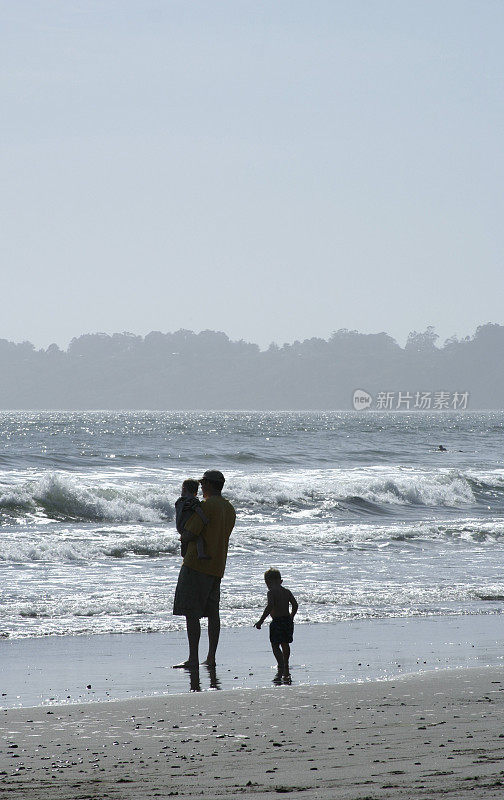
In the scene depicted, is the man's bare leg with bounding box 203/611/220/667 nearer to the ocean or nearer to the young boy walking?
the young boy walking

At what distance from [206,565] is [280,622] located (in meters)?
0.74

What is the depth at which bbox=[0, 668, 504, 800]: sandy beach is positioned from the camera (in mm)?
4062

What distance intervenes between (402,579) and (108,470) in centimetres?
1997

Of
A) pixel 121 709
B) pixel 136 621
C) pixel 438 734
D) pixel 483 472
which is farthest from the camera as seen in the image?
pixel 483 472

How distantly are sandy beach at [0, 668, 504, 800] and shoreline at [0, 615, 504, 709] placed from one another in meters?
0.52

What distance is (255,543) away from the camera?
16.8 metres

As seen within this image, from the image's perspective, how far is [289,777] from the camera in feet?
13.8

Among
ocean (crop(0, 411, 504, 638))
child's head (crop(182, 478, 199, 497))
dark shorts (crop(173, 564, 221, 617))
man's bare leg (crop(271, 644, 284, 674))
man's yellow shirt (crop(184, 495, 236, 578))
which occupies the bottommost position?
ocean (crop(0, 411, 504, 638))

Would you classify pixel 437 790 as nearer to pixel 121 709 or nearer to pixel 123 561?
pixel 121 709

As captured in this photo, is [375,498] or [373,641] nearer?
[373,641]

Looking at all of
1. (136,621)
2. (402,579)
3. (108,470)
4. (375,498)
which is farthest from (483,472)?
(136,621)

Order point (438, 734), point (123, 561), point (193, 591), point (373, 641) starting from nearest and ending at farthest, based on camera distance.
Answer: point (438, 734)
point (193, 591)
point (373, 641)
point (123, 561)

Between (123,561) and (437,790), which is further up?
(437,790)

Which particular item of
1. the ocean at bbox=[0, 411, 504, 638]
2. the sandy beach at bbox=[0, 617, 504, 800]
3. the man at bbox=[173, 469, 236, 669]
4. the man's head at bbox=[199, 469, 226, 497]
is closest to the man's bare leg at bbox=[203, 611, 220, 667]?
the man at bbox=[173, 469, 236, 669]
